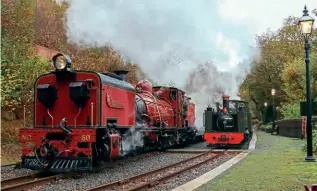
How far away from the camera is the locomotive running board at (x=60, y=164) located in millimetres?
10469

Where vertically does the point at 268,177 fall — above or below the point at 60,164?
below

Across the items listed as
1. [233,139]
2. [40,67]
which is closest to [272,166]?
[233,139]

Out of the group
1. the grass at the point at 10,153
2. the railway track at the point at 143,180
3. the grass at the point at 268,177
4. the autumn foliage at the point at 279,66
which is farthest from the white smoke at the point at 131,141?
the autumn foliage at the point at 279,66

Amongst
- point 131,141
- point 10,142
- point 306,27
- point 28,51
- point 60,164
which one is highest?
point 28,51

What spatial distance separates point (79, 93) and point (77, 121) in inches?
33.6

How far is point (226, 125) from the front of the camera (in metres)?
20.8

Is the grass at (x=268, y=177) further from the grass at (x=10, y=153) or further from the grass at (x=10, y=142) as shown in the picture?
the grass at (x=10, y=142)

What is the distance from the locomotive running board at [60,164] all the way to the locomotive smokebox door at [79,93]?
169 cm

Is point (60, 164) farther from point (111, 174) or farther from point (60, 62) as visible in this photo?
point (60, 62)

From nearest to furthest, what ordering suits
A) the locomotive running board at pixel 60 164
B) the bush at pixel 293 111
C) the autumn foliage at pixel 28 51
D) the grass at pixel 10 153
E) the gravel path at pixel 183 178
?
the gravel path at pixel 183 178
the locomotive running board at pixel 60 164
the grass at pixel 10 153
the autumn foliage at pixel 28 51
the bush at pixel 293 111

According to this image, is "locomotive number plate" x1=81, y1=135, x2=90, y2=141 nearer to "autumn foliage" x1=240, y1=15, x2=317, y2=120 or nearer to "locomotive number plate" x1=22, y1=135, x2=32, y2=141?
"locomotive number plate" x1=22, y1=135, x2=32, y2=141

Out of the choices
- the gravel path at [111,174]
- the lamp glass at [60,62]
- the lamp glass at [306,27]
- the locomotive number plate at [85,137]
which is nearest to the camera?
the gravel path at [111,174]

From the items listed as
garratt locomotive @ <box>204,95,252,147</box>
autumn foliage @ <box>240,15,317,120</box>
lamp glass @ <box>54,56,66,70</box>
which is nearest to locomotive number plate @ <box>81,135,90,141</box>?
lamp glass @ <box>54,56,66,70</box>

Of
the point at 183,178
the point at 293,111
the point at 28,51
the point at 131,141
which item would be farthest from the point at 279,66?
the point at 183,178
